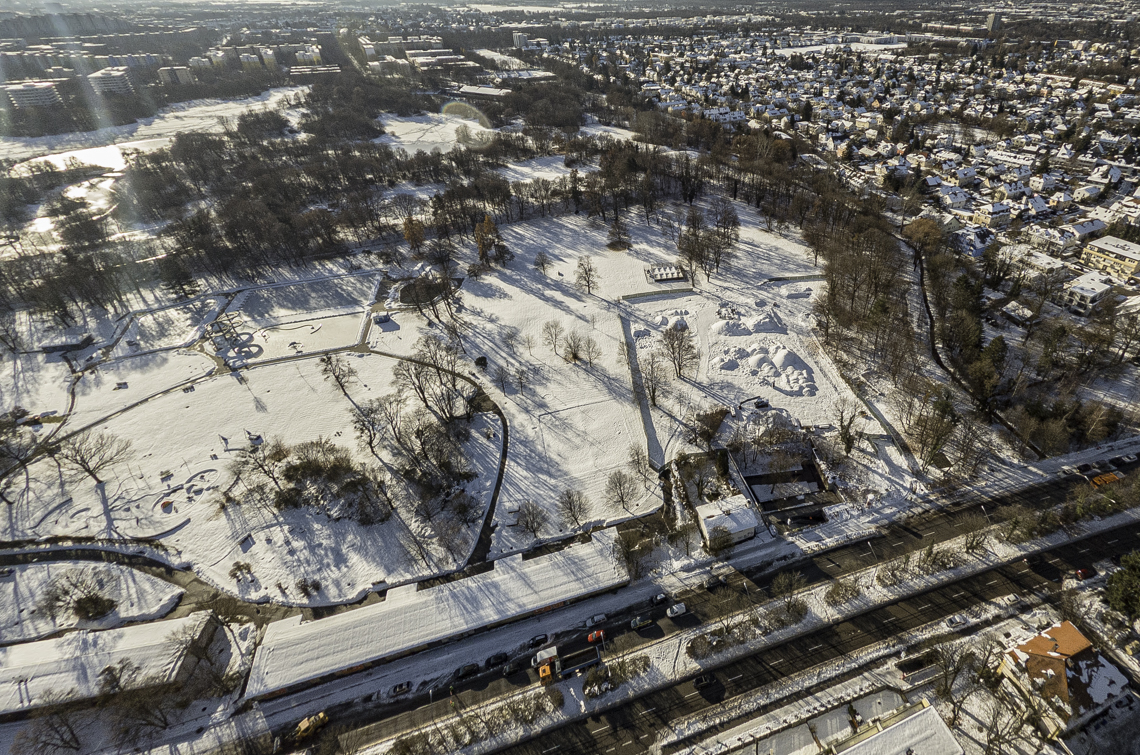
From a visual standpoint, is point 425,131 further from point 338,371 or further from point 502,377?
point 502,377

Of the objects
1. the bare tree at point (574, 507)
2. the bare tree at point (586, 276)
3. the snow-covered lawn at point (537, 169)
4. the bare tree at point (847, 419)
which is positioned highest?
the snow-covered lawn at point (537, 169)

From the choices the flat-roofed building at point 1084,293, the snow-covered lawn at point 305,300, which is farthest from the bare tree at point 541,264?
the flat-roofed building at point 1084,293

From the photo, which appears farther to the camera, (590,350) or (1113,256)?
(1113,256)

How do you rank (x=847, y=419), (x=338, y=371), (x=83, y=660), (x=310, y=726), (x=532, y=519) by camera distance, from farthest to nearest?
(x=338, y=371)
(x=847, y=419)
(x=532, y=519)
(x=83, y=660)
(x=310, y=726)

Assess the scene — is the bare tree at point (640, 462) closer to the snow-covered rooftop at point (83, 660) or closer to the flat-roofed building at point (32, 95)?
the snow-covered rooftop at point (83, 660)

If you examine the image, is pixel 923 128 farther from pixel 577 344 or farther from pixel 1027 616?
pixel 1027 616

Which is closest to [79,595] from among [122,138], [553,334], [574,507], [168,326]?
[574,507]
